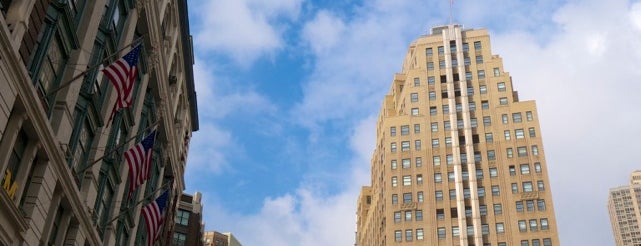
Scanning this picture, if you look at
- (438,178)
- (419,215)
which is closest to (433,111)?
(438,178)

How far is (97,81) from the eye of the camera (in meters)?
31.1

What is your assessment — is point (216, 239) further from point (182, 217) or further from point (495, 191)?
point (495, 191)

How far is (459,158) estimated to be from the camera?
97.9 metres

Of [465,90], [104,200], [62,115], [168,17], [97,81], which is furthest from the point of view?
[465,90]

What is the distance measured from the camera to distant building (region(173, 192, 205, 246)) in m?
89.6

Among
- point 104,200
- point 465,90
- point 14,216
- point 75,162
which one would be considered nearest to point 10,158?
point 14,216

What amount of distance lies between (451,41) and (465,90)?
10.2 m

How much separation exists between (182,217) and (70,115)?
67750mm

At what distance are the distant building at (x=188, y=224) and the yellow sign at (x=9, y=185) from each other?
221ft

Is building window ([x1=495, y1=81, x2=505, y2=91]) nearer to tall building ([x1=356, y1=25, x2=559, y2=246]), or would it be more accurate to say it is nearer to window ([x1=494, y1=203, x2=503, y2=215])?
tall building ([x1=356, y1=25, x2=559, y2=246])

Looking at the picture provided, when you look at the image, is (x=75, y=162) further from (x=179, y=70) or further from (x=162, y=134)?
(x=179, y=70)

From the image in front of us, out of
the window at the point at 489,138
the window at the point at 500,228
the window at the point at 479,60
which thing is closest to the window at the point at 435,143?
the window at the point at 489,138

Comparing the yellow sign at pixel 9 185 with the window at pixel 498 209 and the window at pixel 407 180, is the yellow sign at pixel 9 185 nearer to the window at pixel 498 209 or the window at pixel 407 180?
the window at pixel 498 209

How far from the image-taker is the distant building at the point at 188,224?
294 ft
